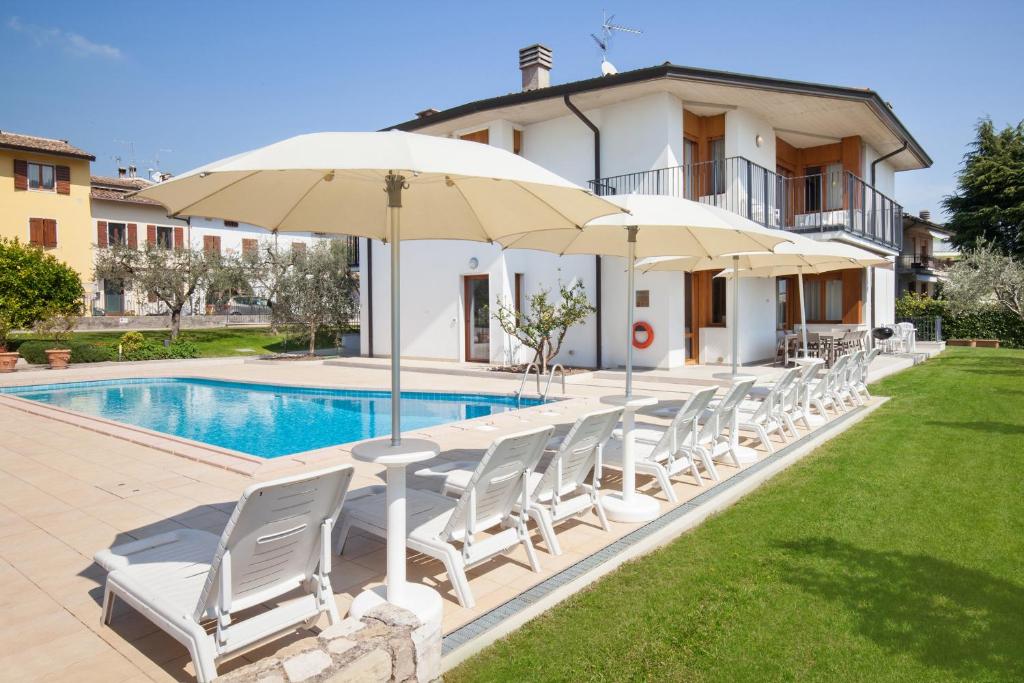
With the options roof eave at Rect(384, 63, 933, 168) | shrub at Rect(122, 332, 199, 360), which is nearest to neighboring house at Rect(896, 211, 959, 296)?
roof eave at Rect(384, 63, 933, 168)

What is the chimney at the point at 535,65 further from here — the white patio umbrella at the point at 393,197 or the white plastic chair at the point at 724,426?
the white patio umbrella at the point at 393,197

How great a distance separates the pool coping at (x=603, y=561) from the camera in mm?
3250

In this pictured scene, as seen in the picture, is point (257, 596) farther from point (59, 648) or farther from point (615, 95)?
point (615, 95)

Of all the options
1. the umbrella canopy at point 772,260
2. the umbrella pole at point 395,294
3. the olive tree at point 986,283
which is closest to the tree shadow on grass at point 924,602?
the umbrella pole at point 395,294

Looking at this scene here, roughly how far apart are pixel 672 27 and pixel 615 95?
245 cm

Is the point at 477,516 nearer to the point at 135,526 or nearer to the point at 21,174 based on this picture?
the point at 135,526

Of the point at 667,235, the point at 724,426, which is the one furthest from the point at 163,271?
the point at 724,426

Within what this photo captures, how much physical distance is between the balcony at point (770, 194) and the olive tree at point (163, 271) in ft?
60.0

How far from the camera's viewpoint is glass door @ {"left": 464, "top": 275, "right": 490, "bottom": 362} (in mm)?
18219

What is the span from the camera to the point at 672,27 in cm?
1557

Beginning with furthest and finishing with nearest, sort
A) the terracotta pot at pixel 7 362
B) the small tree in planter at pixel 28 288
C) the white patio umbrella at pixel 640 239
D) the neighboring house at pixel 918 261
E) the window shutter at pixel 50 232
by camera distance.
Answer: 1. the neighboring house at pixel 918 261
2. the window shutter at pixel 50 232
3. the small tree in planter at pixel 28 288
4. the terracotta pot at pixel 7 362
5. the white patio umbrella at pixel 640 239

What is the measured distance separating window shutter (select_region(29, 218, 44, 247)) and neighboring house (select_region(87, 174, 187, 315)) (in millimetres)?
2354

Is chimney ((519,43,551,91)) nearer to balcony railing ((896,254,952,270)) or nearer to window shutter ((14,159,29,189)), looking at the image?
balcony railing ((896,254,952,270))

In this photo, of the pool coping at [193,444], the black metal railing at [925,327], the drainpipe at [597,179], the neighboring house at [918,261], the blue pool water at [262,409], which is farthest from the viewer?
the neighboring house at [918,261]
